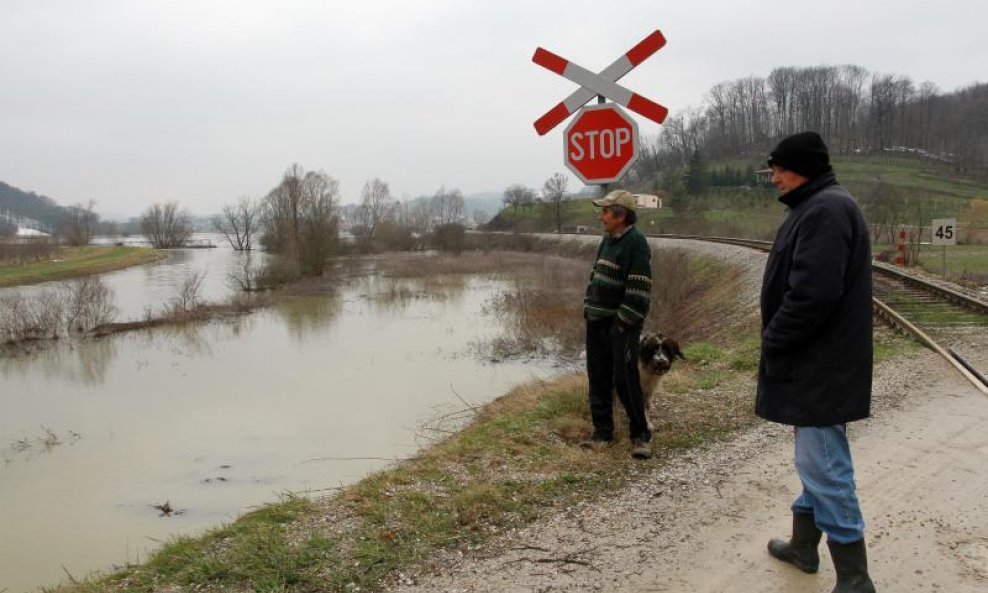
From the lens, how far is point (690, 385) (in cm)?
739

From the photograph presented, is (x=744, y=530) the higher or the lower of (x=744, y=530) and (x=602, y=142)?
the lower

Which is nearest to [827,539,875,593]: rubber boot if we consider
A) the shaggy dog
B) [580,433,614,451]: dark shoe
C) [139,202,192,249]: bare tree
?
→ [580,433,614,451]: dark shoe

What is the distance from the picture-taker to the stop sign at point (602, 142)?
4.95 meters

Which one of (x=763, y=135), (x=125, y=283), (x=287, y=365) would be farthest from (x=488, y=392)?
(x=763, y=135)

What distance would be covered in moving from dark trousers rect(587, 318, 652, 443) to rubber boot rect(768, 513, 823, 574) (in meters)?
1.77

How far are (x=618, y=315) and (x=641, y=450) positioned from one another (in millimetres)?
1080

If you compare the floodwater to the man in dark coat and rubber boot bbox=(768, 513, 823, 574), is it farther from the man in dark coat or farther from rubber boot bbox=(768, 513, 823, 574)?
the man in dark coat

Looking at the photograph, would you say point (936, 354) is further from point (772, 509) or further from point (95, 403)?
point (95, 403)

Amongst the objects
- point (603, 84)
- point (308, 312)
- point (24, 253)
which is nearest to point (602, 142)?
point (603, 84)

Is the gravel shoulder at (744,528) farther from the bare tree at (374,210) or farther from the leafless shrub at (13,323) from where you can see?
the bare tree at (374,210)

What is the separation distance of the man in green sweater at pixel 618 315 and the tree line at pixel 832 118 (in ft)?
293

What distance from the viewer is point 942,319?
34.7 ft

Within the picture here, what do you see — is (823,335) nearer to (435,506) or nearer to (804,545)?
(804,545)

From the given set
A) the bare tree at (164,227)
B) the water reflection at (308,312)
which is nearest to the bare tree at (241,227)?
the bare tree at (164,227)
